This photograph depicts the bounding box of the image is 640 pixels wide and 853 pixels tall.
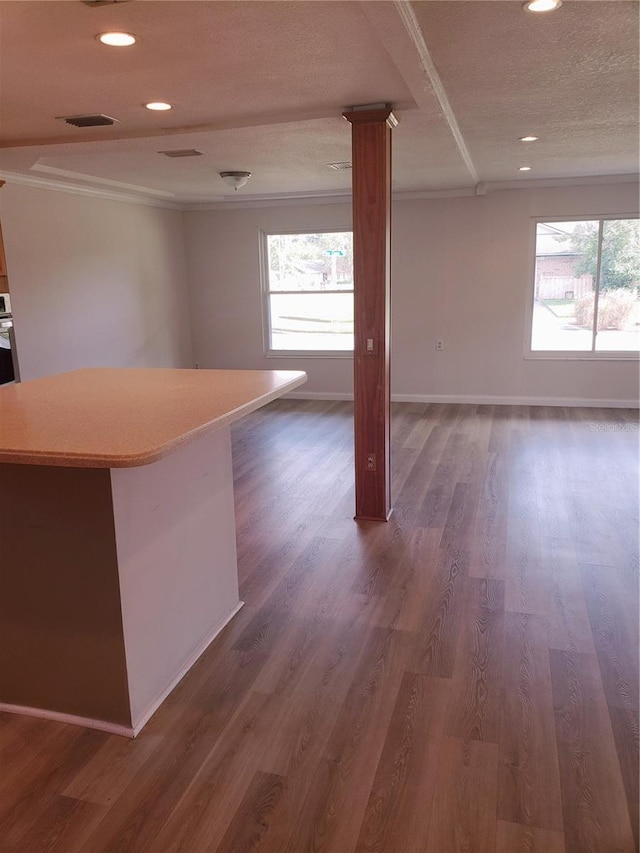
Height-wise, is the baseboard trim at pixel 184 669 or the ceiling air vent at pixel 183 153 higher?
the ceiling air vent at pixel 183 153

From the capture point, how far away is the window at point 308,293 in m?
7.46

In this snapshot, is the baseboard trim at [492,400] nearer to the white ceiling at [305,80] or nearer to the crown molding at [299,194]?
the crown molding at [299,194]

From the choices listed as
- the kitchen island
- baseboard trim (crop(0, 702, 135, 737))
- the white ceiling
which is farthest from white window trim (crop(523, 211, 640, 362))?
baseboard trim (crop(0, 702, 135, 737))

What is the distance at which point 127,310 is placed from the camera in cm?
665

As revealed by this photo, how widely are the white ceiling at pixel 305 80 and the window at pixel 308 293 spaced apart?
96.0 inches

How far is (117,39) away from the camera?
2.34 metres

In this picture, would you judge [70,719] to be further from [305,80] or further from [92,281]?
[92,281]

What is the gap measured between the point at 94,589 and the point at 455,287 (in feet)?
19.3

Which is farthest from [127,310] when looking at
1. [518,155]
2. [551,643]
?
[551,643]

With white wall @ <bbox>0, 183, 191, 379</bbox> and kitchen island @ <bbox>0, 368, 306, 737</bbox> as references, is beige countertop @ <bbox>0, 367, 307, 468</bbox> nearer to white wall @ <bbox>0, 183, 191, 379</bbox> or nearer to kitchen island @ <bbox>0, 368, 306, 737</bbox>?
kitchen island @ <bbox>0, 368, 306, 737</bbox>

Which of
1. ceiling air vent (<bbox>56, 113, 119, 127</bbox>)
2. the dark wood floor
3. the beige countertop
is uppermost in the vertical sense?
ceiling air vent (<bbox>56, 113, 119, 127</bbox>)

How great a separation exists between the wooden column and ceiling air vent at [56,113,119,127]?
4.39ft

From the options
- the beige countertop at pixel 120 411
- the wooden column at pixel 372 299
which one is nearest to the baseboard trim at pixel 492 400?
the wooden column at pixel 372 299

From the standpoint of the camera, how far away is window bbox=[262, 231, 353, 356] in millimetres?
7465
